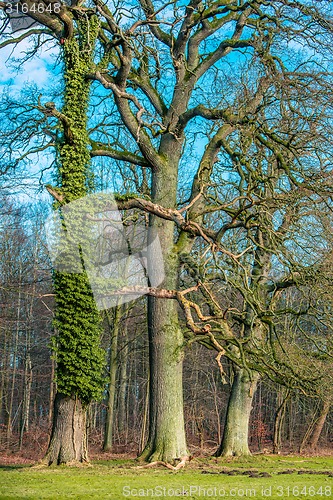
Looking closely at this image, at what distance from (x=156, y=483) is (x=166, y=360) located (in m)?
4.67

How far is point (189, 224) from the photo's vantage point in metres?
12.4

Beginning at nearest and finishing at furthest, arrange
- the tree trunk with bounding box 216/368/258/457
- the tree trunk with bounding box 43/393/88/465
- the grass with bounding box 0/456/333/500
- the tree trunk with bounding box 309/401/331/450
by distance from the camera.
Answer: the grass with bounding box 0/456/333/500 → the tree trunk with bounding box 43/393/88/465 → the tree trunk with bounding box 216/368/258/457 → the tree trunk with bounding box 309/401/331/450

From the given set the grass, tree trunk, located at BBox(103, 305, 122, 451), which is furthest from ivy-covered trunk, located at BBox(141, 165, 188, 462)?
tree trunk, located at BBox(103, 305, 122, 451)

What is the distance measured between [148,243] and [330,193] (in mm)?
4742

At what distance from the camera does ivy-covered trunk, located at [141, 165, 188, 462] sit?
1400cm

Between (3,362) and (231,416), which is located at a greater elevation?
(3,362)

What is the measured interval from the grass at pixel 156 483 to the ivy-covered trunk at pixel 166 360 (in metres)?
0.95

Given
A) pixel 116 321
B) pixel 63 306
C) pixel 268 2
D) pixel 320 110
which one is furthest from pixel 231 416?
pixel 268 2

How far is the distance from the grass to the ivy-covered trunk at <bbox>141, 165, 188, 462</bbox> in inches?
37.2

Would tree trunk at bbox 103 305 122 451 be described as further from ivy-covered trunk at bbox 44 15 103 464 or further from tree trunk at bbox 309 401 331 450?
tree trunk at bbox 309 401 331 450

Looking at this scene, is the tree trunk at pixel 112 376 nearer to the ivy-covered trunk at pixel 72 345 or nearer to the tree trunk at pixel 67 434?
the ivy-covered trunk at pixel 72 345

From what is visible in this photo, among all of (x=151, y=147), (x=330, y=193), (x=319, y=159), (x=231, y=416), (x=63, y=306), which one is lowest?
(x=231, y=416)

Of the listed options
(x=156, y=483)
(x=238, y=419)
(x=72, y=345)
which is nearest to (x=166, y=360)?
(x=72, y=345)

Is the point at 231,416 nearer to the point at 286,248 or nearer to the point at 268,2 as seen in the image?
the point at 286,248
